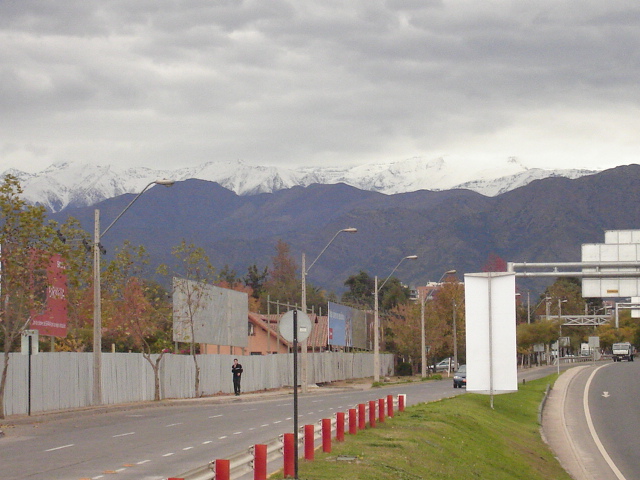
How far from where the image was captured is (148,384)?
43094 mm

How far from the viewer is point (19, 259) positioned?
31.2 m

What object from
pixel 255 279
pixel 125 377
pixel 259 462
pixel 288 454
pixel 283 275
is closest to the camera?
pixel 259 462

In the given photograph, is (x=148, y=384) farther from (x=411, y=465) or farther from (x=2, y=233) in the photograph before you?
(x=411, y=465)

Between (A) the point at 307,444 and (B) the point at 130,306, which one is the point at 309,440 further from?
(B) the point at 130,306

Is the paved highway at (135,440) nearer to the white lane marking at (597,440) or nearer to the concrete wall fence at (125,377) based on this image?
the concrete wall fence at (125,377)

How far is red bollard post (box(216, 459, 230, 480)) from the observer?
1022 centimetres

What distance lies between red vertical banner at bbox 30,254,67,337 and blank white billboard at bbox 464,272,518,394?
663 inches

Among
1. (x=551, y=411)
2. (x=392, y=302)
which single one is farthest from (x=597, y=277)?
(x=392, y=302)

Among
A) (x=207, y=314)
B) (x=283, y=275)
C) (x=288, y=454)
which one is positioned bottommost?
(x=288, y=454)

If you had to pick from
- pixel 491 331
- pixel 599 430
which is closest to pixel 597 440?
pixel 599 430

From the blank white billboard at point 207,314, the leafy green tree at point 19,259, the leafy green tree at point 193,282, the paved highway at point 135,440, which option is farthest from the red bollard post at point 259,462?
the blank white billboard at point 207,314

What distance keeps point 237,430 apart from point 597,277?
16.2 m

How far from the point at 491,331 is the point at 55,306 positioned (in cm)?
1973

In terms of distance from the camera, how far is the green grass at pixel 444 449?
641 inches
